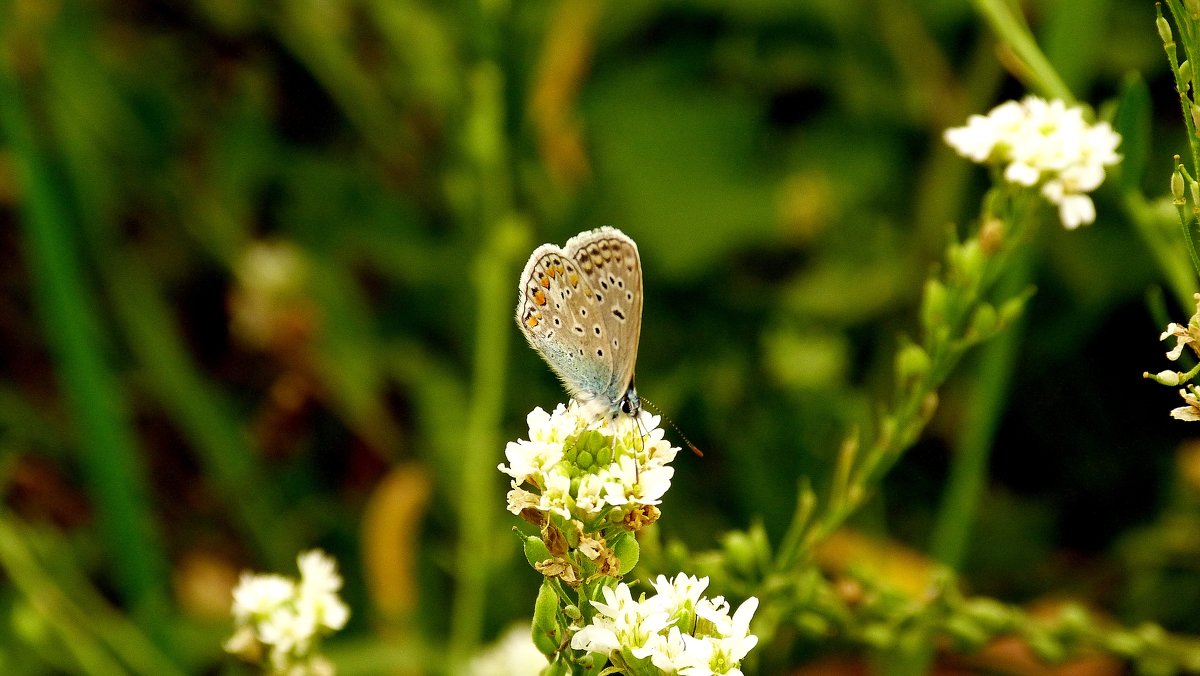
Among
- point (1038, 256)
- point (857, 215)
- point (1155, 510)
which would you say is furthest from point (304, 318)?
point (1155, 510)

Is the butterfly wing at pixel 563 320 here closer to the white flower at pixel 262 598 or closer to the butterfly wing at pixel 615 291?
the butterfly wing at pixel 615 291

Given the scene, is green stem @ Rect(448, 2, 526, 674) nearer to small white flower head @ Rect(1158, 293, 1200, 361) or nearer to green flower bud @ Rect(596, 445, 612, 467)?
green flower bud @ Rect(596, 445, 612, 467)

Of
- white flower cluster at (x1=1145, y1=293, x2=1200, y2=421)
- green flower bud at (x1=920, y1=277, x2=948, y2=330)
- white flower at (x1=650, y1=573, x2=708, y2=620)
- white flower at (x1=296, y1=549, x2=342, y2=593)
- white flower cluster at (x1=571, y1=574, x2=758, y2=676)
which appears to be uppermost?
green flower bud at (x1=920, y1=277, x2=948, y2=330)

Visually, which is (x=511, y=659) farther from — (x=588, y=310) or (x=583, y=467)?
(x=583, y=467)

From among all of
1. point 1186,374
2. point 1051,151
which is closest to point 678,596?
point 1186,374

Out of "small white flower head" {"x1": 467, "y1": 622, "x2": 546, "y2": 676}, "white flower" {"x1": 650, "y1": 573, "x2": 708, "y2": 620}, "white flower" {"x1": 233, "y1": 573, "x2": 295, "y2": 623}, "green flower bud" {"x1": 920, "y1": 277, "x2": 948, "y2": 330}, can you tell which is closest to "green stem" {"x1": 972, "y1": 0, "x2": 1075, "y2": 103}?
"green flower bud" {"x1": 920, "y1": 277, "x2": 948, "y2": 330}
